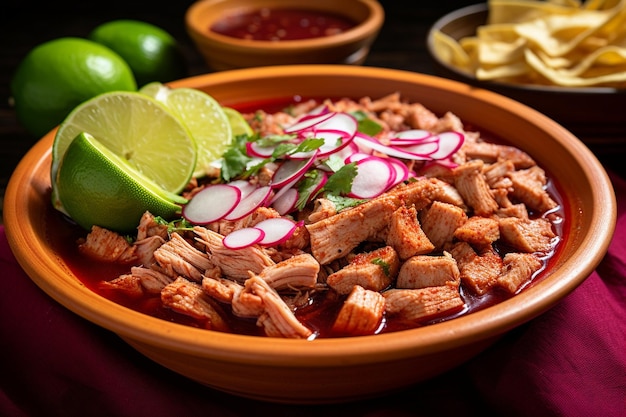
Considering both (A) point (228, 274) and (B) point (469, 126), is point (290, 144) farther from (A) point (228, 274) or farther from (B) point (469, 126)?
(B) point (469, 126)

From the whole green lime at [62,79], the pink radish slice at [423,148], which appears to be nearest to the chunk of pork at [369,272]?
the pink radish slice at [423,148]

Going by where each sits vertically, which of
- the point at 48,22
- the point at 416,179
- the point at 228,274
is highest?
the point at 416,179

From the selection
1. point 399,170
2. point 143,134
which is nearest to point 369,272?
point 399,170

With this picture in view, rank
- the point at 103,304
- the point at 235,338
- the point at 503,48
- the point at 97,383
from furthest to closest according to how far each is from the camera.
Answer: the point at 503,48, the point at 97,383, the point at 103,304, the point at 235,338

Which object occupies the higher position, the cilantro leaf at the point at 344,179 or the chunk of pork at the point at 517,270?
the cilantro leaf at the point at 344,179

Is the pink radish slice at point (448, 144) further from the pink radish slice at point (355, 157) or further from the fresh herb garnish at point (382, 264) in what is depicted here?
the fresh herb garnish at point (382, 264)

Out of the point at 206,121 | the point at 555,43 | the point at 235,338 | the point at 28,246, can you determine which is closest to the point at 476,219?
the point at 235,338
